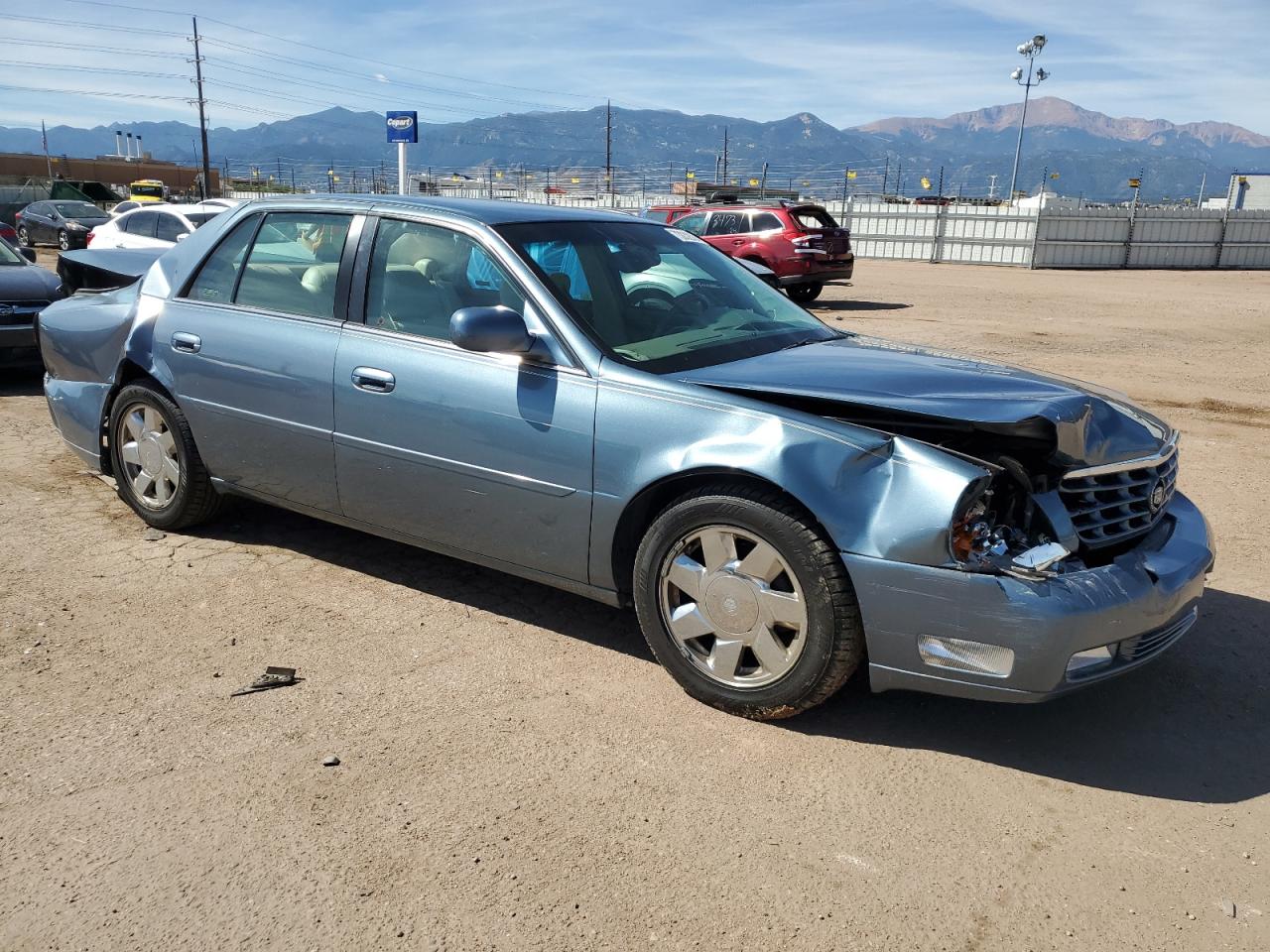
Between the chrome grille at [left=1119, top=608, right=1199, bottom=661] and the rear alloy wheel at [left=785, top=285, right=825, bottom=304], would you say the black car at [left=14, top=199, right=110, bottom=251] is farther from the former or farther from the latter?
the chrome grille at [left=1119, top=608, right=1199, bottom=661]

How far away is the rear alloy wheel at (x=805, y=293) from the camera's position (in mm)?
18234

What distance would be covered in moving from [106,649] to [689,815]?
2.33 meters

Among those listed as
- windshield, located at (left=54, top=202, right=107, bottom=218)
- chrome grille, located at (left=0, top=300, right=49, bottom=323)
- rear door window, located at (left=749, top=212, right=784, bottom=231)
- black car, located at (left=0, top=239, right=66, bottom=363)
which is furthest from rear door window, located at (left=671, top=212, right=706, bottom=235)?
windshield, located at (left=54, top=202, right=107, bottom=218)

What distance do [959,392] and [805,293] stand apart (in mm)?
15802

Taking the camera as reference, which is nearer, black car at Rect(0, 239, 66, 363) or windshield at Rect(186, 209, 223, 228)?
black car at Rect(0, 239, 66, 363)

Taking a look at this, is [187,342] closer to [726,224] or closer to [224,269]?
[224,269]

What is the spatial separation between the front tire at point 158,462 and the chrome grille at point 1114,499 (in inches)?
146

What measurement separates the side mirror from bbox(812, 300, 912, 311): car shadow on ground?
1413cm

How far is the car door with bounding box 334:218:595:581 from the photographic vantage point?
3639mm

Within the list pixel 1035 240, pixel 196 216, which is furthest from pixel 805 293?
pixel 1035 240

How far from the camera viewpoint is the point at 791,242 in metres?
17.2

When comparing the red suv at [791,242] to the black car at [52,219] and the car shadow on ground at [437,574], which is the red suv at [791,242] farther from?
the black car at [52,219]

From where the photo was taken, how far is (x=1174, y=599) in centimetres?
324

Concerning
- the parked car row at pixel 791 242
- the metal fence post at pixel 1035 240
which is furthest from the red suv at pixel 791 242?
the metal fence post at pixel 1035 240
